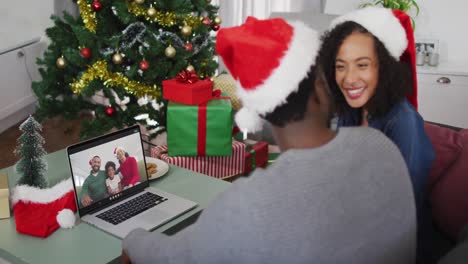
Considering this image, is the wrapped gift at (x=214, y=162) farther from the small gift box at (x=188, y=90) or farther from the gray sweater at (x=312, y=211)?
the gray sweater at (x=312, y=211)

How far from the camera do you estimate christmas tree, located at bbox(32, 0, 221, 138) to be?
266 centimetres

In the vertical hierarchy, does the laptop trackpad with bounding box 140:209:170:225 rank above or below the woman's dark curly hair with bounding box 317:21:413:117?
below

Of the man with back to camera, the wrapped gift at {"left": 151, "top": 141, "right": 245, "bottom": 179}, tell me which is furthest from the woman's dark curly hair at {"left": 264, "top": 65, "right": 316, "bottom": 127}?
the wrapped gift at {"left": 151, "top": 141, "right": 245, "bottom": 179}

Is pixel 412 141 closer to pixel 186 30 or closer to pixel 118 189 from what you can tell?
pixel 118 189

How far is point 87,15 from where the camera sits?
2.67 metres

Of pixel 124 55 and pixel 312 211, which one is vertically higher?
pixel 124 55

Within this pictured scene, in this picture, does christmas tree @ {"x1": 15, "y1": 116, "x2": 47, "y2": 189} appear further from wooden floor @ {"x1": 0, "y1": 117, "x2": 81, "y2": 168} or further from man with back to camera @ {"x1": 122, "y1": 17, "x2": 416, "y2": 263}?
wooden floor @ {"x1": 0, "y1": 117, "x2": 81, "y2": 168}

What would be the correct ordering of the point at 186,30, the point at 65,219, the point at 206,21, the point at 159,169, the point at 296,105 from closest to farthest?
the point at 296,105
the point at 65,219
the point at 159,169
the point at 186,30
the point at 206,21

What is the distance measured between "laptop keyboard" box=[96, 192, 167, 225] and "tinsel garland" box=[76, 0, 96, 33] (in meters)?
1.39

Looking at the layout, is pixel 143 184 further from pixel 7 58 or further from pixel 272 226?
pixel 7 58

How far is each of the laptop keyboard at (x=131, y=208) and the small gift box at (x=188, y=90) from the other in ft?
2.79

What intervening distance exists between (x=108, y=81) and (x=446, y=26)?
253cm

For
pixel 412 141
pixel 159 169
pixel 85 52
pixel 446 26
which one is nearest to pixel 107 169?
pixel 159 169

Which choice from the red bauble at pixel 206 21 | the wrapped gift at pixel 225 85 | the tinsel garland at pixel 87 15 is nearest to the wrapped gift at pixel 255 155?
the wrapped gift at pixel 225 85
